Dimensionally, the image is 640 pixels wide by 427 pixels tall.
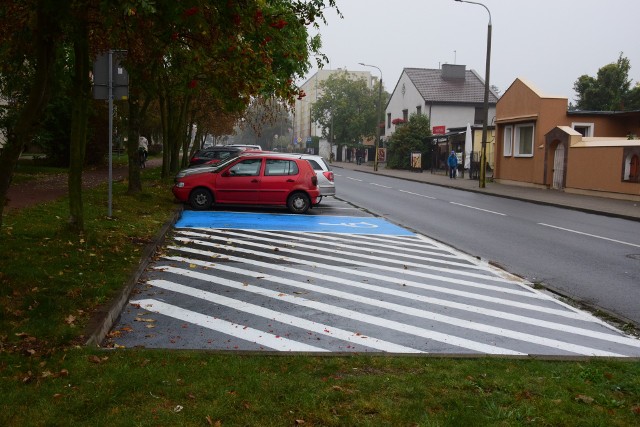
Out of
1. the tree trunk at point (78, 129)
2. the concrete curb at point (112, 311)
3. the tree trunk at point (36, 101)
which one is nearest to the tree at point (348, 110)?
the tree trunk at point (78, 129)

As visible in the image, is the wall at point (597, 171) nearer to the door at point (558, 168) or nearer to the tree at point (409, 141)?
the door at point (558, 168)

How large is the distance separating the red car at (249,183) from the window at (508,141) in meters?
20.3

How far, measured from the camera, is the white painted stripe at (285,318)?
606cm

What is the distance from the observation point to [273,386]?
4.55m

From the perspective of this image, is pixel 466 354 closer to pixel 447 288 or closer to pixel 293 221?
pixel 447 288

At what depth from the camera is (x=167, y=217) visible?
1476cm

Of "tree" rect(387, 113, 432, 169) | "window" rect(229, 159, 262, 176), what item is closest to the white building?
"tree" rect(387, 113, 432, 169)

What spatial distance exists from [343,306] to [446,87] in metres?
57.4

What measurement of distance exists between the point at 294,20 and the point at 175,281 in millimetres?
3828

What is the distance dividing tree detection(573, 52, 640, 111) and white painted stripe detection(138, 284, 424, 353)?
5033cm

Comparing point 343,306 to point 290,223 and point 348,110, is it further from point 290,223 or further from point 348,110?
point 348,110

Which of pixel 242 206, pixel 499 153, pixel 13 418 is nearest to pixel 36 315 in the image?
pixel 13 418

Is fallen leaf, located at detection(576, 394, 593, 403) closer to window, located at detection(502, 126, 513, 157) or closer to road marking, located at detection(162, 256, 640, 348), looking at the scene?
road marking, located at detection(162, 256, 640, 348)

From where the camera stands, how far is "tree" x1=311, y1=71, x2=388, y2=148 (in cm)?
7838
